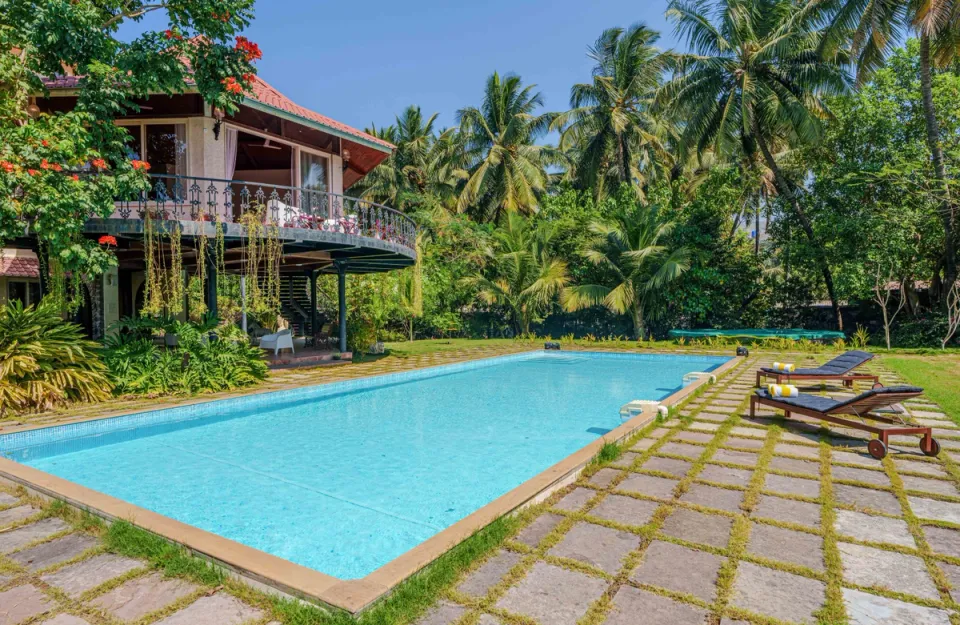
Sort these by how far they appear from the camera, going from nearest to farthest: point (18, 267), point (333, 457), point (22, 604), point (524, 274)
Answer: point (22, 604), point (333, 457), point (18, 267), point (524, 274)

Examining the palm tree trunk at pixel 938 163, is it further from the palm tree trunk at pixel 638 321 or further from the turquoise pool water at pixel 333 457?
the turquoise pool water at pixel 333 457

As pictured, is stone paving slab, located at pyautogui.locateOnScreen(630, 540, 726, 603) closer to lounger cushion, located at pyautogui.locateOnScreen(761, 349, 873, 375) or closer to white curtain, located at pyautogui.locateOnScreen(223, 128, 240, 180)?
lounger cushion, located at pyautogui.locateOnScreen(761, 349, 873, 375)

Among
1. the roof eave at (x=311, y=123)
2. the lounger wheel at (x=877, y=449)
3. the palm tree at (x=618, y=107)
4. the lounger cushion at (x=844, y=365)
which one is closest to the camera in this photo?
the lounger wheel at (x=877, y=449)

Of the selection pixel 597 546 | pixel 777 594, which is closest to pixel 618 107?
pixel 597 546

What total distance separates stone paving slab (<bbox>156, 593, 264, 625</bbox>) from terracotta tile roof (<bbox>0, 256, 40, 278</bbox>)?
669 inches

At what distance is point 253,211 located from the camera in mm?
11789

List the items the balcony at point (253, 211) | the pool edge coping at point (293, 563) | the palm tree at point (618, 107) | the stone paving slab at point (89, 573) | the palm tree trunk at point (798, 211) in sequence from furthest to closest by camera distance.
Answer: the palm tree at point (618, 107) < the palm tree trunk at point (798, 211) < the balcony at point (253, 211) < the stone paving slab at point (89, 573) < the pool edge coping at point (293, 563)

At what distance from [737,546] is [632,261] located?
16.1 m

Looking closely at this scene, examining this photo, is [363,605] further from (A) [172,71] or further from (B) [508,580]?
(A) [172,71]

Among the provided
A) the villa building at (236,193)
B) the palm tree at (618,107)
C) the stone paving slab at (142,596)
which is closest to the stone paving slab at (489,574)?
the stone paving slab at (142,596)

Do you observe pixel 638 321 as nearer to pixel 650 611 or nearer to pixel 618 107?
pixel 618 107

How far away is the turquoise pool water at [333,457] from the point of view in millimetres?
4426

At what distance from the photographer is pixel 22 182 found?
281 inches

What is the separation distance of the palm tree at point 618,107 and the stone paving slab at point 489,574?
69.0ft
